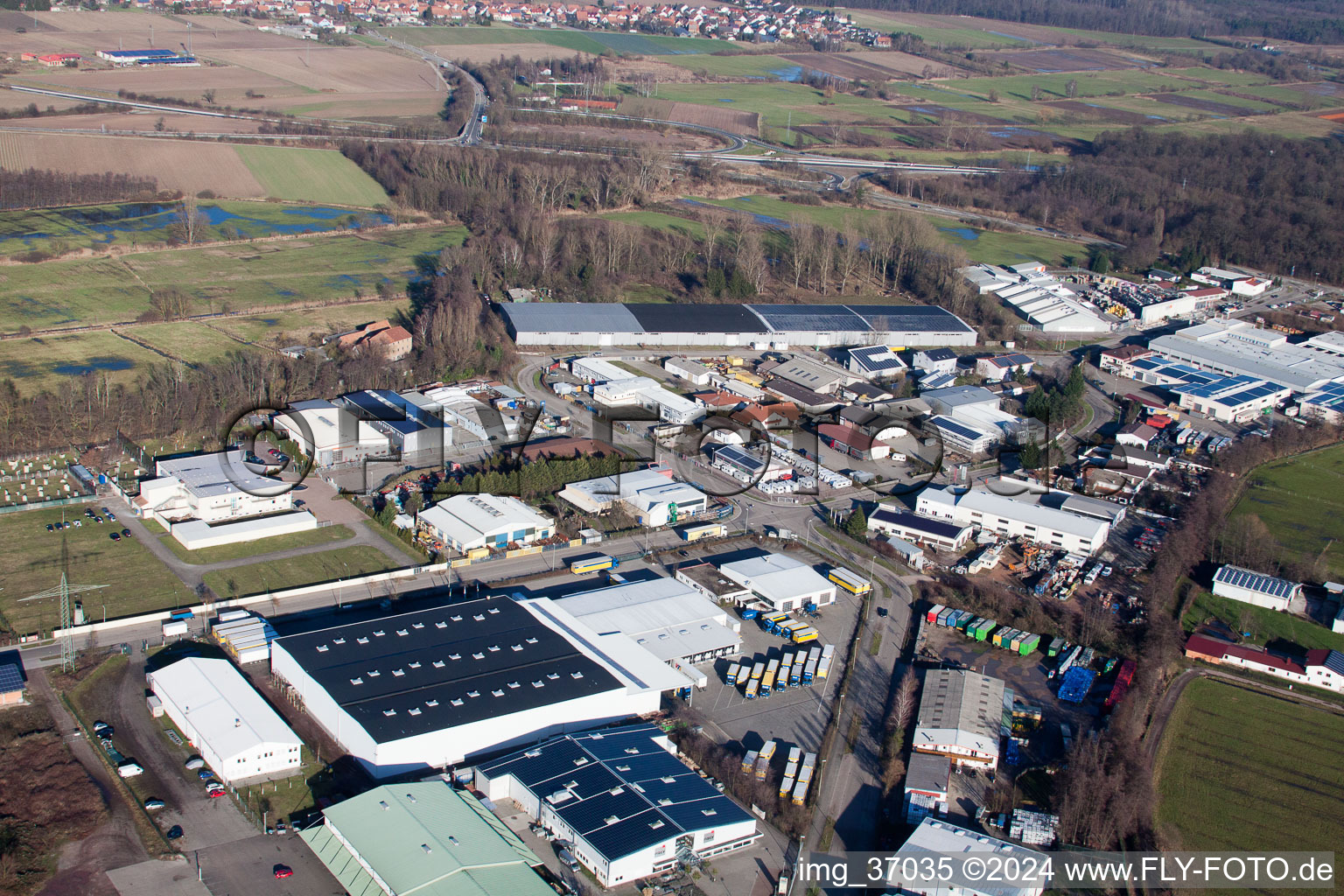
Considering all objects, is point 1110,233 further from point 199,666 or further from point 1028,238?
point 199,666

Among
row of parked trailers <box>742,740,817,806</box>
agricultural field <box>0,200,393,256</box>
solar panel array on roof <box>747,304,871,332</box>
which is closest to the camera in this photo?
row of parked trailers <box>742,740,817,806</box>

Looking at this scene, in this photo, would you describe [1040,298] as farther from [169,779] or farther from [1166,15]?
[1166,15]

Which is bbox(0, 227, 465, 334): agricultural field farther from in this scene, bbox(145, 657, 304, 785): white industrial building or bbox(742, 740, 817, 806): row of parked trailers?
bbox(742, 740, 817, 806): row of parked trailers

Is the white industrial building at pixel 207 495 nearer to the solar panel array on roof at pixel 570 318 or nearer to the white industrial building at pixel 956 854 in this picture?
the solar panel array on roof at pixel 570 318

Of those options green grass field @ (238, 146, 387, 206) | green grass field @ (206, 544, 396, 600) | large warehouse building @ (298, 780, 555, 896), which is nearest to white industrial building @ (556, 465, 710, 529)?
green grass field @ (206, 544, 396, 600)

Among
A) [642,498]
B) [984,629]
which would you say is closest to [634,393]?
[642,498]
